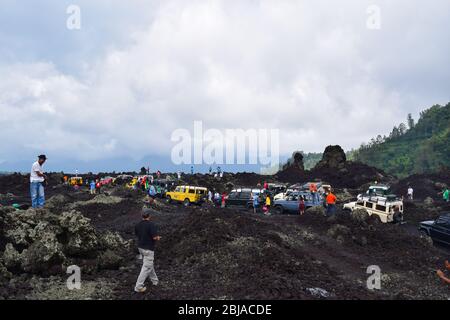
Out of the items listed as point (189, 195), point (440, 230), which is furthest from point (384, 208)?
point (189, 195)

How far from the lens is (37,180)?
1494cm

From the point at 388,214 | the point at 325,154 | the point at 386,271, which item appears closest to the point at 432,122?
the point at 325,154

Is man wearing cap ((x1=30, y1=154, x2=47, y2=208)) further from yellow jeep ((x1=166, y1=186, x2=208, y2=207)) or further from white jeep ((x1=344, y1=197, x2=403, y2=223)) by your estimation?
yellow jeep ((x1=166, y1=186, x2=208, y2=207))

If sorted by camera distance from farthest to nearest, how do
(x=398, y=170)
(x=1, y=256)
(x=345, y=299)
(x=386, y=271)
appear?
(x=398, y=170) → (x=386, y=271) → (x=1, y=256) → (x=345, y=299)

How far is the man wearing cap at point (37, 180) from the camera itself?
1446cm

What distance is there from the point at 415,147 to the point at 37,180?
15234 cm

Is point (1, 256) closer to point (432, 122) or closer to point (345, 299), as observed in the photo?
point (345, 299)

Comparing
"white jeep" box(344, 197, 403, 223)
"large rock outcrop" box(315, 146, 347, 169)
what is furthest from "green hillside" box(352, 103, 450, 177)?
"white jeep" box(344, 197, 403, 223)

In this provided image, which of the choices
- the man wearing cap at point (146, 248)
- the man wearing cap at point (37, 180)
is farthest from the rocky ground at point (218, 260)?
the man wearing cap at point (37, 180)

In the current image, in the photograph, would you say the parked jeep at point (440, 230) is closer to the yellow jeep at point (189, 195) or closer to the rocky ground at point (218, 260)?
the rocky ground at point (218, 260)

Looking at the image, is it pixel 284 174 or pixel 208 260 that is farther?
pixel 284 174

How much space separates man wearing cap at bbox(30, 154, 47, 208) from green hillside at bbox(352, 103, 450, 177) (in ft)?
387
